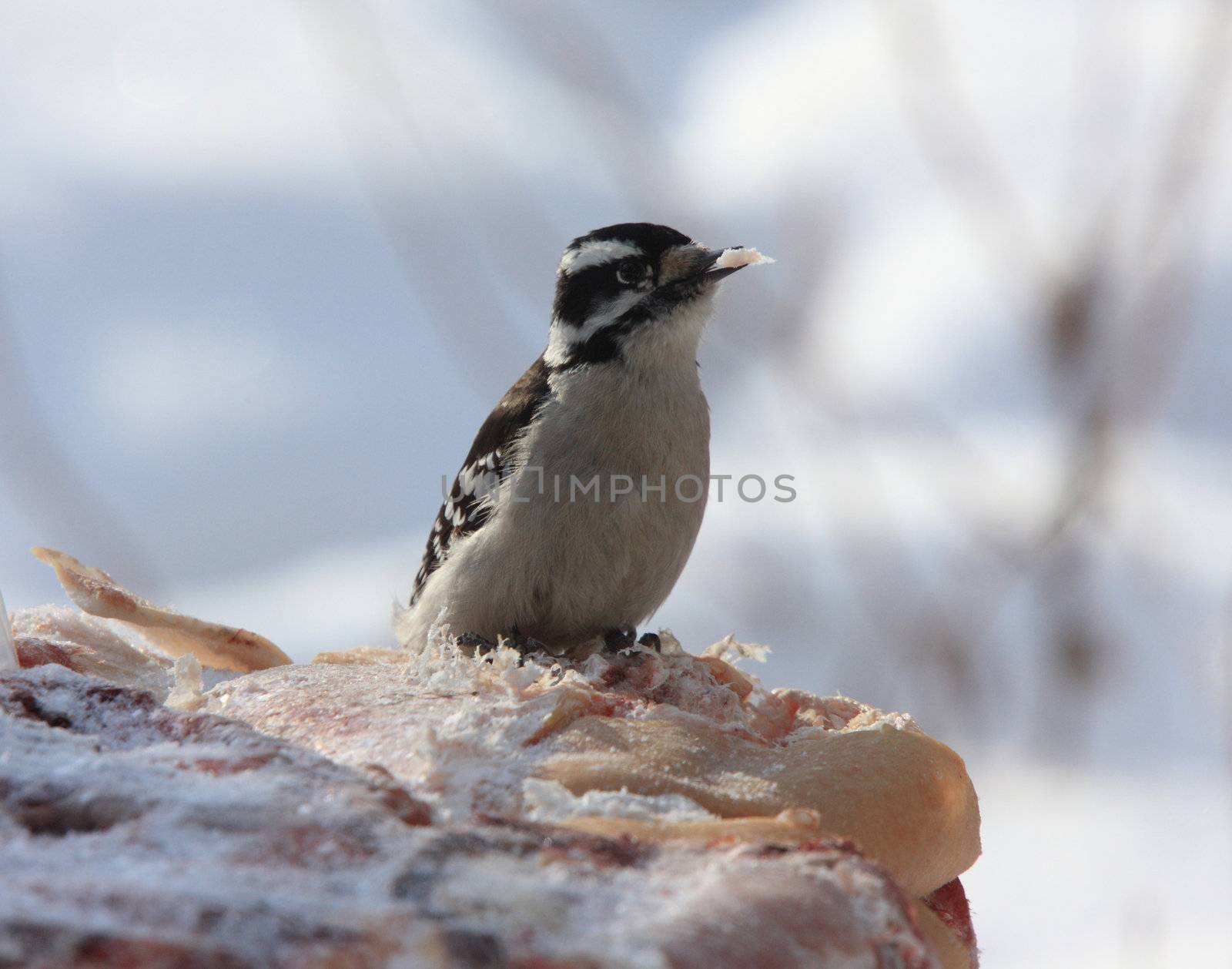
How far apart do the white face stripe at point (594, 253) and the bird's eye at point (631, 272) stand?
3 cm

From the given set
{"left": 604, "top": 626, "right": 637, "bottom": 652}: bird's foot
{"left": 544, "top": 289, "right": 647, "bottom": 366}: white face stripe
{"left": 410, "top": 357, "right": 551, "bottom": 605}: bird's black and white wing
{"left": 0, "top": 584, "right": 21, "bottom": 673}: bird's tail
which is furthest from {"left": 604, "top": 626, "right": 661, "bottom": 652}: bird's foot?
{"left": 0, "top": 584, "right": 21, "bottom": 673}: bird's tail

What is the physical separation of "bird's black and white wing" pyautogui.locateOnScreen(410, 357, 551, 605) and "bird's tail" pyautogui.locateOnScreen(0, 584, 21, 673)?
1944 mm

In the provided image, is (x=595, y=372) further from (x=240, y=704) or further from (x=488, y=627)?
(x=240, y=704)

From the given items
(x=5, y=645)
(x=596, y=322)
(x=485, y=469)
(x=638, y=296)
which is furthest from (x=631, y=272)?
(x=5, y=645)

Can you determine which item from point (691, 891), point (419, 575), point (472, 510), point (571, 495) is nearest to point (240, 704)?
point (691, 891)

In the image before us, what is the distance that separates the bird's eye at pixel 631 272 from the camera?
15.3ft

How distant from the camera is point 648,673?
9.42 feet

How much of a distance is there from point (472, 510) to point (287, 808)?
2.92m

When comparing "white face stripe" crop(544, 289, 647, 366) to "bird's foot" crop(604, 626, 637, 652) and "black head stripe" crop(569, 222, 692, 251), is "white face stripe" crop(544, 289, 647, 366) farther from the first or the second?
"bird's foot" crop(604, 626, 637, 652)

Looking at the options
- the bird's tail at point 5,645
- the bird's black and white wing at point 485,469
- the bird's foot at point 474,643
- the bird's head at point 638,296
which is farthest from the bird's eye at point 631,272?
the bird's tail at point 5,645

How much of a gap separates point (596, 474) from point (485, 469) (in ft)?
1.93

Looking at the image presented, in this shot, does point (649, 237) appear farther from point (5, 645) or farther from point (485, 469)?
point (5, 645)

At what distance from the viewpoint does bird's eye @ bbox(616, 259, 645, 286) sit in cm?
465

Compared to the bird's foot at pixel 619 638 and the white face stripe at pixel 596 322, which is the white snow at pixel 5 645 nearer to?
the bird's foot at pixel 619 638
